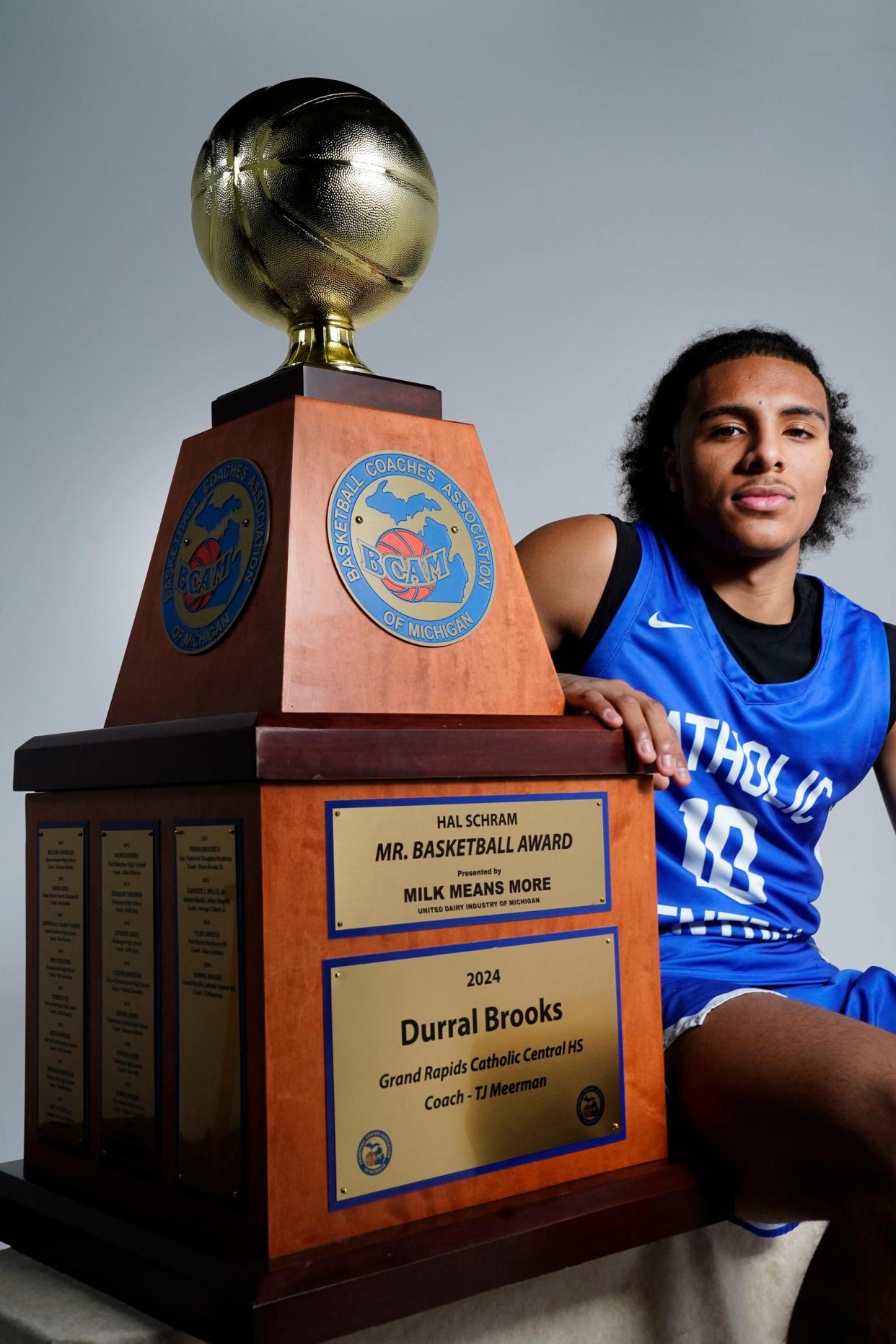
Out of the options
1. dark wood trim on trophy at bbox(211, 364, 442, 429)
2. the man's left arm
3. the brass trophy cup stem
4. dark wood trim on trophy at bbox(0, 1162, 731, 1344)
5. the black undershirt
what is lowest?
dark wood trim on trophy at bbox(0, 1162, 731, 1344)

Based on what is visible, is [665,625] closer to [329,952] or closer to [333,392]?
[333,392]

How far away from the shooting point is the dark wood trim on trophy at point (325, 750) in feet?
2.87

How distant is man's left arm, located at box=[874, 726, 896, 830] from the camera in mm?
1610

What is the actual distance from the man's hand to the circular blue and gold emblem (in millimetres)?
389

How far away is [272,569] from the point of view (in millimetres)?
974

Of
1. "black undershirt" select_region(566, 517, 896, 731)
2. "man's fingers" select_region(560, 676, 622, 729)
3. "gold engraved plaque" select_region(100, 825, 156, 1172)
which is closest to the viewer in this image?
"gold engraved plaque" select_region(100, 825, 156, 1172)

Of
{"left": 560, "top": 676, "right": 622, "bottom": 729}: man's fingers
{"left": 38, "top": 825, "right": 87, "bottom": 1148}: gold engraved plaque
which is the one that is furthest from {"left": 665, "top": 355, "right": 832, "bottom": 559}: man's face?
{"left": 38, "top": 825, "right": 87, "bottom": 1148}: gold engraved plaque

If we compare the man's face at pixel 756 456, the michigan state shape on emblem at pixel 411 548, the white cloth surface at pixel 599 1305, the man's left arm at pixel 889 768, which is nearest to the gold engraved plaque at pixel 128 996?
the white cloth surface at pixel 599 1305

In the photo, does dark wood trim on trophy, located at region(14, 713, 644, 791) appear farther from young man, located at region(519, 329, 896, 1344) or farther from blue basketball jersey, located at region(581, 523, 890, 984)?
→ blue basketball jersey, located at region(581, 523, 890, 984)

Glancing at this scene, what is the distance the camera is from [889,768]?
162cm

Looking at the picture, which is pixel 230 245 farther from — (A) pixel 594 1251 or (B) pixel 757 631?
(A) pixel 594 1251

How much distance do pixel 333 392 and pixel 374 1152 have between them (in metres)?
0.60

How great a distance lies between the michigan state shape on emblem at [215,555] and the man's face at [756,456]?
2.26 feet

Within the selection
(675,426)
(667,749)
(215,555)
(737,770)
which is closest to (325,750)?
(215,555)
